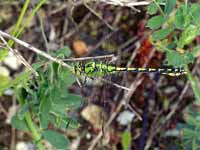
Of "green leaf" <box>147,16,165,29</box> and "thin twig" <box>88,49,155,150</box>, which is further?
"thin twig" <box>88,49,155,150</box>

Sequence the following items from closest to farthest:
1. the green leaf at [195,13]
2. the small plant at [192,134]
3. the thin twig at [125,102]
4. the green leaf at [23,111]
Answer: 1. the green leaf at [195,13]
2. the green leaf at [23,111]
3. the small plant at [192,134]
4. the thin twig at [125,102]

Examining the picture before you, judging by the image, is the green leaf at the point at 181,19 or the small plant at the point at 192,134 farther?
the small plant at the point at 192,134

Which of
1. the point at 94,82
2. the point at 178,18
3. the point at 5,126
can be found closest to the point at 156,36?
the point at 178,18

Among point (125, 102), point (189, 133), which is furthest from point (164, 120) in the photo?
point (189, 133)

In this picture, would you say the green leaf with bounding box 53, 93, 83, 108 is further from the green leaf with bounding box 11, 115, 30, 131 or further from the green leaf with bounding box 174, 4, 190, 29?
the green leaf with bounding box 174, 4, 190, 29

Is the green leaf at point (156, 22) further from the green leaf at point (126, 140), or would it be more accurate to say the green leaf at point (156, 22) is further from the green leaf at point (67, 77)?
the green leaf at point (126, 140)

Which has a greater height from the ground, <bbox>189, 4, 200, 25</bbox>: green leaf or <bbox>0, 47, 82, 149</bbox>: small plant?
<bbox>189, 4, 200, 25</bbox>: green leaf

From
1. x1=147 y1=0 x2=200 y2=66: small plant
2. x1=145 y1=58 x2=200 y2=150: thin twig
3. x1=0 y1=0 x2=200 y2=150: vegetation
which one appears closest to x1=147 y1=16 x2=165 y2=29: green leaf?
x1=147 y1=0 x2=200 y2=66: small plant

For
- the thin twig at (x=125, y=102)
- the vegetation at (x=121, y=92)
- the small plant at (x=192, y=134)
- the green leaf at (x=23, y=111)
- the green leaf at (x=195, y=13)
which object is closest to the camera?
the green leaf at (x=195, y=13)

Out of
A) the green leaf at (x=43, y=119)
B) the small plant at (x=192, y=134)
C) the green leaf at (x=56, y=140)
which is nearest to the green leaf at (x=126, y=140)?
the small plant at (x=192, y=134)

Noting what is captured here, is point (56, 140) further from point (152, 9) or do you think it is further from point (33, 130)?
point (152, 9)
